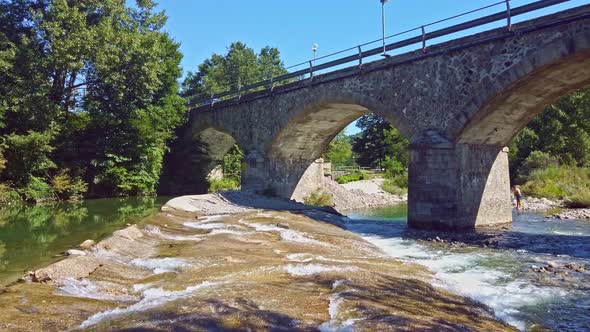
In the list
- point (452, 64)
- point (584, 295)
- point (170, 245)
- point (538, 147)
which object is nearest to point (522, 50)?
point (452, 64)

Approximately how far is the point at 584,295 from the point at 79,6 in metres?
25.0

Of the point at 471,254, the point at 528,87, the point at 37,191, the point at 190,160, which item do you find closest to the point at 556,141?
the point at 528,87

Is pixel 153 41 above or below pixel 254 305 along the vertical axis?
above

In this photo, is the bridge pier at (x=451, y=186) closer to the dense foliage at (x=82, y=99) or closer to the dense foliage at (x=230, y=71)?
the dense foliage at (x=82, y=99)

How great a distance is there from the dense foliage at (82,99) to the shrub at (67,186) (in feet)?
0.16

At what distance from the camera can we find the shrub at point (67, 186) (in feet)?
77.3

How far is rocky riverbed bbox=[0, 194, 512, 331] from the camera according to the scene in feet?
16.4

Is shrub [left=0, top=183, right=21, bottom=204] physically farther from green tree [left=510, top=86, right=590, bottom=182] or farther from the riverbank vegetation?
green tree [left=510, top=86, right=590, bottom=182]

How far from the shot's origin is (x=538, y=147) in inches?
1421

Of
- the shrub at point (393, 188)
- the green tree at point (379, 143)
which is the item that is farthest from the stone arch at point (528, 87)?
the green tree at point (379, 143)

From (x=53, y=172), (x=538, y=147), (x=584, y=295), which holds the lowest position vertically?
(x=584, y=295)

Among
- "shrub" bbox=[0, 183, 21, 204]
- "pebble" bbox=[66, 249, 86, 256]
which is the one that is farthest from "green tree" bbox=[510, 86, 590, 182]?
"pebble" bbox=[66, 249, 86, 256]

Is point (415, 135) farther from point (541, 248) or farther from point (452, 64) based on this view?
point (541, 248)

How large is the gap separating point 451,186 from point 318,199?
39.0ft
